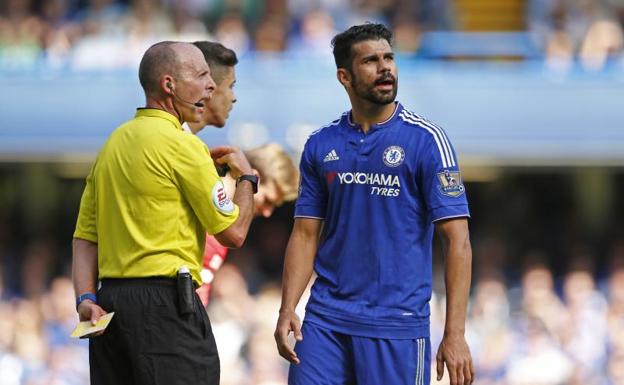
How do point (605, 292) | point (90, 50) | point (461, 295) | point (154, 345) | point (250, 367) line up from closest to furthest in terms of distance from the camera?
→ point (154, 345) < point (461, 295) < point (250, 367) < point (605, 292) < point (90, 50)

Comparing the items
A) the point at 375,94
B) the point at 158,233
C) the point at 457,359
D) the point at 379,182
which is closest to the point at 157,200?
the point at 158,233

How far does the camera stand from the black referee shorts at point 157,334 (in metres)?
4.96

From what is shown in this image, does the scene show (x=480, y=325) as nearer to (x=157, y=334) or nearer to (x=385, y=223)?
(x=385, y=223)

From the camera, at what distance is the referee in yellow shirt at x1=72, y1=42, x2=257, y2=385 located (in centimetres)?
497

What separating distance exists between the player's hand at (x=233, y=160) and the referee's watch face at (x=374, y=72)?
631 millimetres

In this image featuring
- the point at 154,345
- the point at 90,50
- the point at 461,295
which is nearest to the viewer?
the point at 154,345

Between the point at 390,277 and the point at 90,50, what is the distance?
8.44m

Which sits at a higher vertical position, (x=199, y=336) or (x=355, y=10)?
(x=355, y=10)

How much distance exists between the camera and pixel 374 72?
18.4 feet

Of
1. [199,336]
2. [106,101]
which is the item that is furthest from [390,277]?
[106,101]

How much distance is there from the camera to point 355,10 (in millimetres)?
13711

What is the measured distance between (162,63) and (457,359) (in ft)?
5.46

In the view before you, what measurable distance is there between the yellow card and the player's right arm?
87cm

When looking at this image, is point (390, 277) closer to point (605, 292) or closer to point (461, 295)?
point (461, 295)
